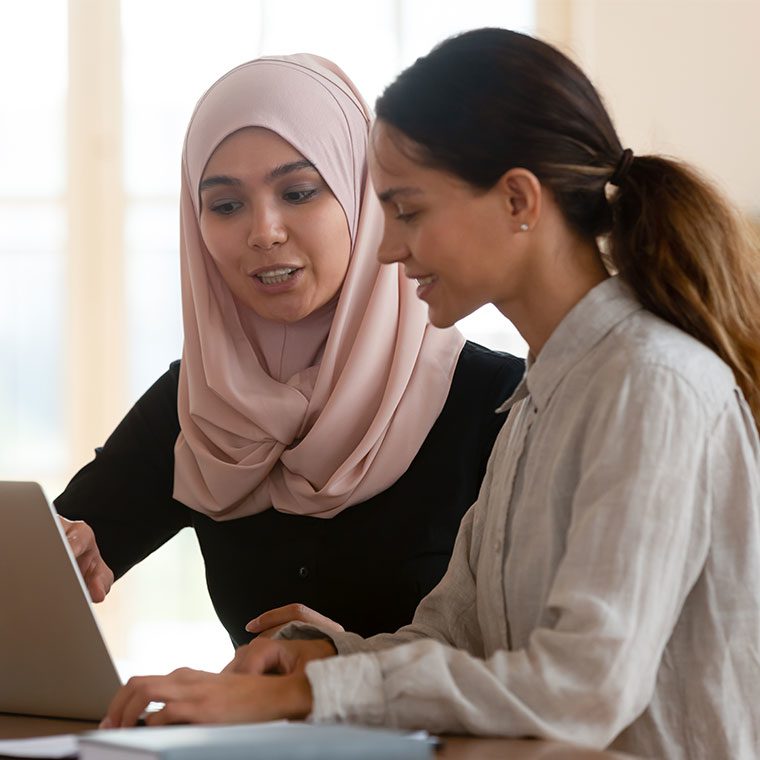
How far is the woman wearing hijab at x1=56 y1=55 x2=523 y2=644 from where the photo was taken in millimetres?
1740

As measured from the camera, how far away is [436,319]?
1.30 meters

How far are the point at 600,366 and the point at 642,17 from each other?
286 centimetres

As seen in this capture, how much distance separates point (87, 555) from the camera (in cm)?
174

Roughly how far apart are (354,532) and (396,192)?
676 mm

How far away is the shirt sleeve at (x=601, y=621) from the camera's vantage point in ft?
3.16

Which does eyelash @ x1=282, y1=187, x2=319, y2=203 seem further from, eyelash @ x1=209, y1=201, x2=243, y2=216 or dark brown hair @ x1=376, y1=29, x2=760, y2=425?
dark brown hair @ x1=376, y1=29, x2=760, y2=425

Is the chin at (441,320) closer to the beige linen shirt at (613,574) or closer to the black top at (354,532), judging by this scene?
the beige linen shirt at (613,574)

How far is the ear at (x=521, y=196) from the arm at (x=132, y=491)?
97cm

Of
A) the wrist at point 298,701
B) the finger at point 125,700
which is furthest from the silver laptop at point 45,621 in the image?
the wrist at point 298,701

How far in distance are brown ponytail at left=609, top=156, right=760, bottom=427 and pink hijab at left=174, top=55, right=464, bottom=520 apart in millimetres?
625

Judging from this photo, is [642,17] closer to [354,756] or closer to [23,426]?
[23,426]

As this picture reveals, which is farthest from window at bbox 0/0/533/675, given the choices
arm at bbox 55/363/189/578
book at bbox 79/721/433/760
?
book at bbox 79/721/433/760

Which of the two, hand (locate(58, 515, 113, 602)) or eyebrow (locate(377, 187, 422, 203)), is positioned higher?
eyebrow (locate(377, 187, 422, 203))

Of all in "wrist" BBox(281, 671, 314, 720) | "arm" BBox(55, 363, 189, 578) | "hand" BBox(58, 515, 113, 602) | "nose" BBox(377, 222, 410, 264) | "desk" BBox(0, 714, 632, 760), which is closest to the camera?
"desk" BBox(0, 714, 632, 760)
